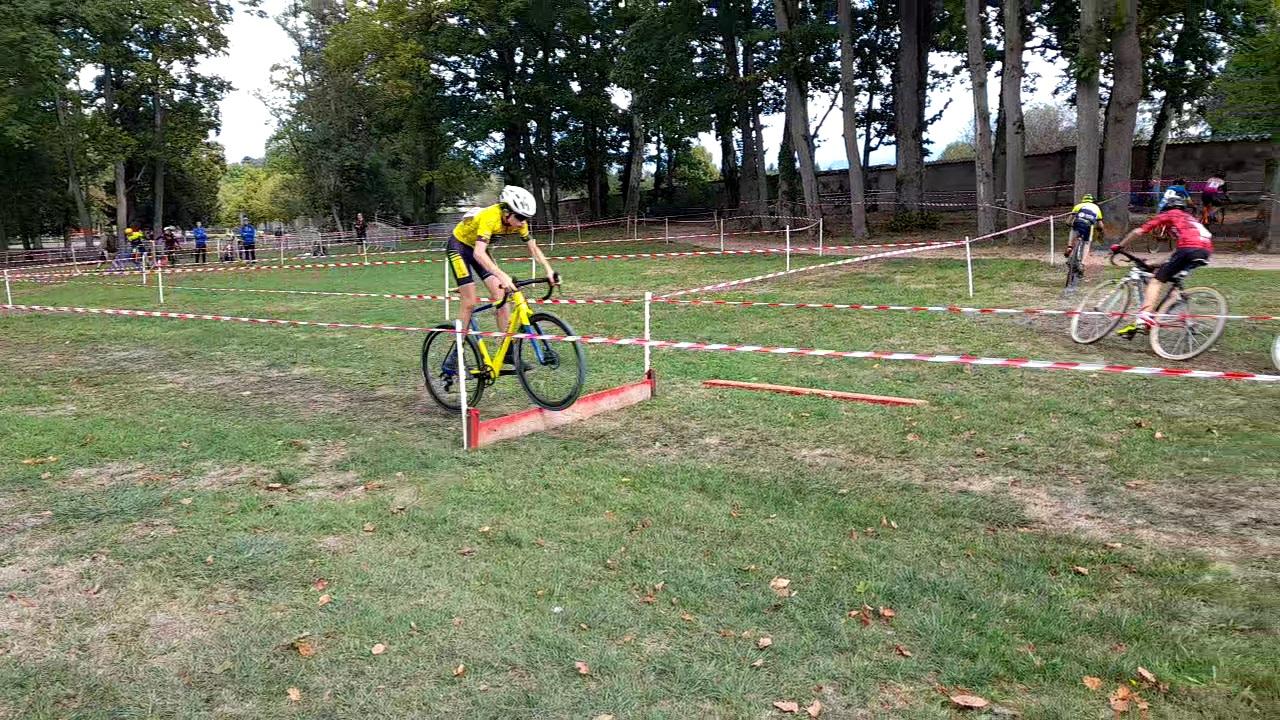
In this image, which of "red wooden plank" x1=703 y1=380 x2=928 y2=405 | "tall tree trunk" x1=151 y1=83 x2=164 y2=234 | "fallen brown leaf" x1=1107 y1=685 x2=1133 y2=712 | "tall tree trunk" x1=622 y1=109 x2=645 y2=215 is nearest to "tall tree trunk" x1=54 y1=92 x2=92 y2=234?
"tall tree trunk" x1=151 y1=83 x2=164 y2=234

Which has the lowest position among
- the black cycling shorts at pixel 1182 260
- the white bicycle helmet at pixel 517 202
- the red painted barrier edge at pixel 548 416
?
the red painted barrier edge at pixel 548 416

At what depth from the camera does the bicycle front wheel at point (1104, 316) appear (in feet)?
32.7

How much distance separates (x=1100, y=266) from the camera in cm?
1878

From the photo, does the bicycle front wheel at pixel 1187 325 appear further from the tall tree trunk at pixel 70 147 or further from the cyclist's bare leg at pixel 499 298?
the tall tree trunk at pixel 70 147

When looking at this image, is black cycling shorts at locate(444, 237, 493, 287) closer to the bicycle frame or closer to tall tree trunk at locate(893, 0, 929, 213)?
the bicycle frame

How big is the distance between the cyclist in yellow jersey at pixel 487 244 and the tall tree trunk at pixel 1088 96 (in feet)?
61.6

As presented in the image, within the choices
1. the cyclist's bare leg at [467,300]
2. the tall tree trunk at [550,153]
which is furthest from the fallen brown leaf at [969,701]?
the tall tree trunk at [550,153]

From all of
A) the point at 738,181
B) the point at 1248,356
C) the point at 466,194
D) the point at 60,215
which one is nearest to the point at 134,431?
the point at 1248,356

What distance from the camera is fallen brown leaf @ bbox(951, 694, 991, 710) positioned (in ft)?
10.6

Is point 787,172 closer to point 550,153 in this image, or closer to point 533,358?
point 550,153

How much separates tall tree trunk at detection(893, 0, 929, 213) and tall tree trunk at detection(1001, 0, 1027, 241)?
6334 mm

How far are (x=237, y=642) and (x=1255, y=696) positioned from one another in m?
4.41

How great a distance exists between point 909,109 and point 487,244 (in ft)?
92.9

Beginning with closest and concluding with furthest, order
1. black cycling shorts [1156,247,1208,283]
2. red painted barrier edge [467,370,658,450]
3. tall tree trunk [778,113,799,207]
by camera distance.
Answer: red painted barrier edge [467,370,658,450]
black cycling shorts [1156,247,1208,283]
tall tree trunk [778,113,799,207]
